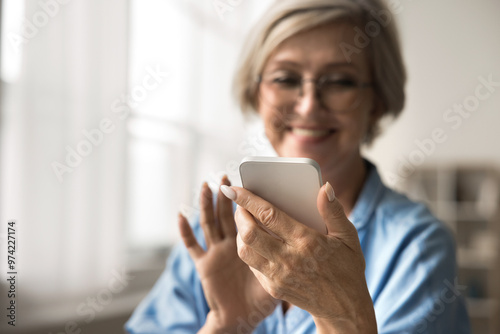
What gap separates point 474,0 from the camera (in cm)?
384

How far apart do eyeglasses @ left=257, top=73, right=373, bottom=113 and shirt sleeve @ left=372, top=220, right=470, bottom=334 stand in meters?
0.30

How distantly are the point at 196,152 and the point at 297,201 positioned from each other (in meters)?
1.79

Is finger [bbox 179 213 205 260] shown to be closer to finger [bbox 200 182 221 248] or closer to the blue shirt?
finger [bbox 200 182 221 248]

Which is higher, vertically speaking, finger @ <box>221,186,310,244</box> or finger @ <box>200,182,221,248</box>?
finger @ <box>221,186,310,244</box>

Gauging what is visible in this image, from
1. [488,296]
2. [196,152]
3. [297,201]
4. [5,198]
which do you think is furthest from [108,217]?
[488,296]

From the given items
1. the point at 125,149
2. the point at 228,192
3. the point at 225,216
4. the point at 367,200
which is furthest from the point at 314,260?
the point at 125,149

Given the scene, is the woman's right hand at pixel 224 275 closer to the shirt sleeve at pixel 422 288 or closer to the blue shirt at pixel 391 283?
the blue shirt at pixel 391 283

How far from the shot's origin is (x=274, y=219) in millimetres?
622

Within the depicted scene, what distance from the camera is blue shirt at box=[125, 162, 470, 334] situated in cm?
79

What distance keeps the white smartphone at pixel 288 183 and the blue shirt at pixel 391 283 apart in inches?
9.0

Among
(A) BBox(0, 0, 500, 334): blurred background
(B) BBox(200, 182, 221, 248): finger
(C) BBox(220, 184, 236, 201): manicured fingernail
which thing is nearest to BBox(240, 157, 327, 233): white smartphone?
(C) BBox(220, 184, 236, 201): manicured fingernail

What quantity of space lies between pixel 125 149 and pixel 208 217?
1.00 meters

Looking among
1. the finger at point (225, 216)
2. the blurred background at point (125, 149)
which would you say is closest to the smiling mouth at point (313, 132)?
the finger at point (225, 216)

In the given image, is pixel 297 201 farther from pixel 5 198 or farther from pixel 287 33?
pixel 5 198
